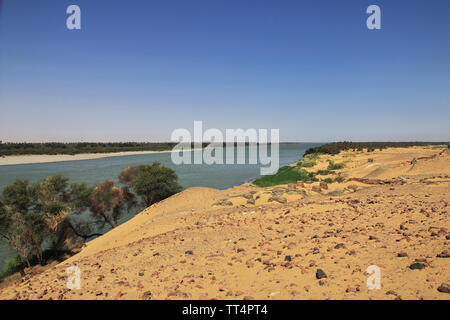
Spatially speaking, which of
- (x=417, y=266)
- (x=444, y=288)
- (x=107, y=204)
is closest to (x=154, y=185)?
(x=107, y=204)

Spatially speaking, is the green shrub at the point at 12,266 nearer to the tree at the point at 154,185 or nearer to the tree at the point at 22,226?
the tree at the point at 22,226

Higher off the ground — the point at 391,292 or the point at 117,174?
the point at 391,292

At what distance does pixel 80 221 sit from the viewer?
18.1m

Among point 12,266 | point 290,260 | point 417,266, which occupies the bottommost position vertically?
Answer: point 12,266

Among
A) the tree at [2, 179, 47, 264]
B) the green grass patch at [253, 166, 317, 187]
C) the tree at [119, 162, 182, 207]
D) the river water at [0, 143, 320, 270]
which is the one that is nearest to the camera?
the tree at [2, 179, 47, 264]

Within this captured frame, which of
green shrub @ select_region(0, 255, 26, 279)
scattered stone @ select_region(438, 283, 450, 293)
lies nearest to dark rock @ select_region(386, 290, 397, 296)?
scattered stone @ select_region(438, 283, 450, 293)

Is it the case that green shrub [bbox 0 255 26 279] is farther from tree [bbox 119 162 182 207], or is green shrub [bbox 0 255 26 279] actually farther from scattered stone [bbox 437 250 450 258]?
scattered stone [bbox 437 250 450 258]

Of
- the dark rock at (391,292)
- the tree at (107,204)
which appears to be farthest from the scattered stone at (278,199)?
the tree at (107,204)

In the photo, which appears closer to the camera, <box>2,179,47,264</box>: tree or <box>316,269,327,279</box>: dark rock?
<box>316,269,327,279</box>: dark rock

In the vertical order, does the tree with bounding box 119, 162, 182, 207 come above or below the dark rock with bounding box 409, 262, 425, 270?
below

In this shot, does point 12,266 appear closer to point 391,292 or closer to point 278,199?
point 278,199
